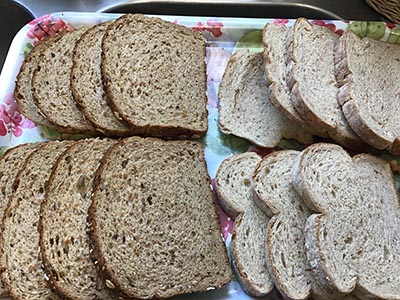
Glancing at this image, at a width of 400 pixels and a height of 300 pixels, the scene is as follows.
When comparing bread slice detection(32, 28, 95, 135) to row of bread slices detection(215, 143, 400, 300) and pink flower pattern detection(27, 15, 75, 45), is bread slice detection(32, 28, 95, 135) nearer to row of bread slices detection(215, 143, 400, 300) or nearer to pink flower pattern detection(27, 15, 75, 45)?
pink flower pattern detection(27, 15, 75, 45)

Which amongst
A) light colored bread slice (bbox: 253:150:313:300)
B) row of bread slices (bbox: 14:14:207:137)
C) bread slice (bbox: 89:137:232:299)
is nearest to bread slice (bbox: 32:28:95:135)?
row of bread slices (bbox: 14:14:207:137)

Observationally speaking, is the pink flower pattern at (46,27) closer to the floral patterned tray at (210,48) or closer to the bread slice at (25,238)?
the floral patterned tray at (210,48)

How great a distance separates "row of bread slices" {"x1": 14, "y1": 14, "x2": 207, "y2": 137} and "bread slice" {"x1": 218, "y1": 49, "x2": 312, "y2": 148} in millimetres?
93

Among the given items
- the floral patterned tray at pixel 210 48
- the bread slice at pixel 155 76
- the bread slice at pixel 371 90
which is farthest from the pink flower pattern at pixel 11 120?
the bread slice at pixel 371 90

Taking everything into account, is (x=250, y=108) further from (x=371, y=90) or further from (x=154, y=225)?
(x=154, y=225)

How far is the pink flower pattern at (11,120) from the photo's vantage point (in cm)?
219

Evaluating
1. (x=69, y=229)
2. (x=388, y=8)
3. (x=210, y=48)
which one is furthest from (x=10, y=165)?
(x=388, y=8)

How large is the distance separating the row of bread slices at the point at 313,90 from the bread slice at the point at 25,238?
0.72m

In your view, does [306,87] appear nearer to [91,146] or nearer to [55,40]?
[91,146]

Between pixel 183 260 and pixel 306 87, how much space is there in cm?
76

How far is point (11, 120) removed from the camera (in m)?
2.20

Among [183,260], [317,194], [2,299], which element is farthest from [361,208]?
[2,299]

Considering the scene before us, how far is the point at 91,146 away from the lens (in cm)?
200

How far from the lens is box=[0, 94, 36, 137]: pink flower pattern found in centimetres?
219
